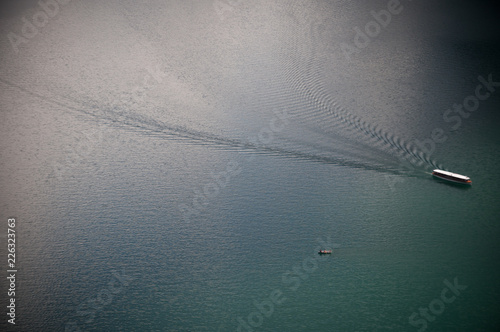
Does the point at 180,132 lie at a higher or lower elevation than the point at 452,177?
higher

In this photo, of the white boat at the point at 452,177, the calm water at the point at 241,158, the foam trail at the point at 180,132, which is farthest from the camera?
the foam trail at the point at 180,132

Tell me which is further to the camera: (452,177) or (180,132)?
(180,132)

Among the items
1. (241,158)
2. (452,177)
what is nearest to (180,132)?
(241,158)

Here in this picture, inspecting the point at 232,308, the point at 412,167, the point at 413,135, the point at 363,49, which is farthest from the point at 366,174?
the point at 363,49

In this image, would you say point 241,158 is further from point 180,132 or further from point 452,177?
point 452,177

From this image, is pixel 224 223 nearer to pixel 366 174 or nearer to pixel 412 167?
pixel 366 174

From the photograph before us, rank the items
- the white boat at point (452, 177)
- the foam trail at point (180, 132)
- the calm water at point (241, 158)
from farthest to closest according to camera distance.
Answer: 1. the foam trail at point (180, 132)
2. the white boat at point (452, 177)
3. the calm water at point (241, 158)
